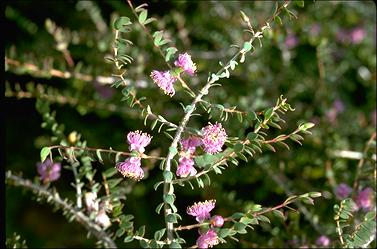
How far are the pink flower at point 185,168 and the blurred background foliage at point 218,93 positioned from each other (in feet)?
1.61

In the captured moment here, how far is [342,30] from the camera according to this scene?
1.99 metres

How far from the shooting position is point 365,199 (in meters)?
1.01

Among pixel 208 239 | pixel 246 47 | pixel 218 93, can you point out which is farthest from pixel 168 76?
pixel 218 93

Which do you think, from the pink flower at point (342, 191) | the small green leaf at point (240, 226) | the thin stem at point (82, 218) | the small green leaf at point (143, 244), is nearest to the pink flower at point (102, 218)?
the thin stem at point (82, 218)

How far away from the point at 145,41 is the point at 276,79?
15.1 inches

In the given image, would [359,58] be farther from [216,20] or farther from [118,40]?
[118,40]

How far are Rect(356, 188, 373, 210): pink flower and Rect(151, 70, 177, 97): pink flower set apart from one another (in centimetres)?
44

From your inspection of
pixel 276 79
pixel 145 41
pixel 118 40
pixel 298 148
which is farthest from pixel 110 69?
pixel 118 40

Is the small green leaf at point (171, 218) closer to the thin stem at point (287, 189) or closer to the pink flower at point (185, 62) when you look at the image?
the pink flower at point (185, 62)

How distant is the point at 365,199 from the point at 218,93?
1.79ft

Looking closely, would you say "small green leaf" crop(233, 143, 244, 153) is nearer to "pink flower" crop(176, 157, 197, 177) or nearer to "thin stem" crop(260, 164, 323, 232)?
"pink flower" crop(176, 157, 197, 177)

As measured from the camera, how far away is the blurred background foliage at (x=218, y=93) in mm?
1416

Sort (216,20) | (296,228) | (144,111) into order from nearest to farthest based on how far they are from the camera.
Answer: (144,111) < (296,228) < (216,20)

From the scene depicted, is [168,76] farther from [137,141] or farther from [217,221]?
[217,221]
